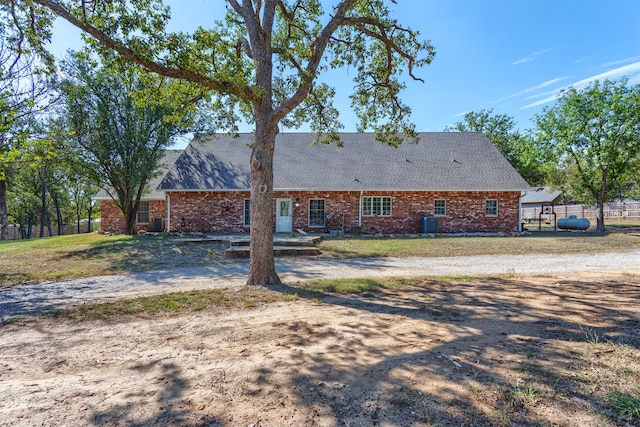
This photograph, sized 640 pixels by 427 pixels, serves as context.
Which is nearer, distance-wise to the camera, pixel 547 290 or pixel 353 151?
pixel 547 290

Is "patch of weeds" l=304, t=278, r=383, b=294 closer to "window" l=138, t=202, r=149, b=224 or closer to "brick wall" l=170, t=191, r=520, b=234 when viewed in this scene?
"brick wall" l=170, t=191, r=520, b=234

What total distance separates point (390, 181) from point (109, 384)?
640 inches

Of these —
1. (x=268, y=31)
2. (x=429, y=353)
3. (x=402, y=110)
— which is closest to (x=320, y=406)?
(x=429, y=353)

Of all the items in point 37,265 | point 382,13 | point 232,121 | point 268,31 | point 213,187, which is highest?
point 382,13

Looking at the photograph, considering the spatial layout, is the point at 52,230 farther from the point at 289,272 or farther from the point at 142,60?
the point at 142,60

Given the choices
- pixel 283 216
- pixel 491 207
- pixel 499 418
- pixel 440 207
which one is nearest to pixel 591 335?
pixel 499 418

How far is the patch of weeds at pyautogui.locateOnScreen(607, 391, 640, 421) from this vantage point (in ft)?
7.52

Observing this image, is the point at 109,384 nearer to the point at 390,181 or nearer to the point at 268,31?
the point at 268,31

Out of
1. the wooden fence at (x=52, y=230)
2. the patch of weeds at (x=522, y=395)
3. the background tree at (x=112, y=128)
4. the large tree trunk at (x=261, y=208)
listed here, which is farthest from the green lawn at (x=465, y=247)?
the wooden fence at (x=52, y=230)

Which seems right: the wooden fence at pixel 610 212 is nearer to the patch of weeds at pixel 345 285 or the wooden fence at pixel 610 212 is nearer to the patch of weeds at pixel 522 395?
the patch of weeds at pixel 345 285

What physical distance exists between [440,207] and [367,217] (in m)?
3.91

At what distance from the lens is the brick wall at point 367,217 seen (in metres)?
17.8

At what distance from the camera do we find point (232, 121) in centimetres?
930

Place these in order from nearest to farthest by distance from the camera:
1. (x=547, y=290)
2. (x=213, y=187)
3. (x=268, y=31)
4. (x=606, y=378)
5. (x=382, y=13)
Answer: (x=606, y=378)
(x=547, y=290)
(x=268, y=31)
(x=382, y=13)
(x=213, y=187)
